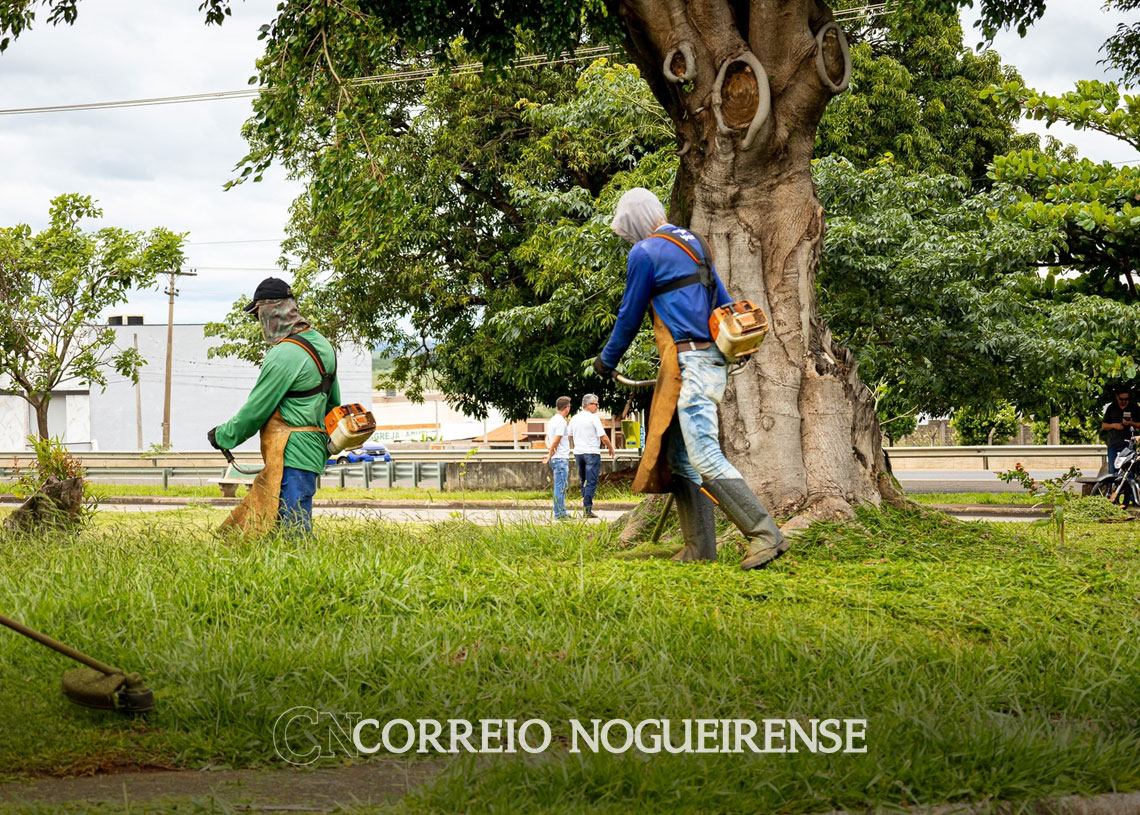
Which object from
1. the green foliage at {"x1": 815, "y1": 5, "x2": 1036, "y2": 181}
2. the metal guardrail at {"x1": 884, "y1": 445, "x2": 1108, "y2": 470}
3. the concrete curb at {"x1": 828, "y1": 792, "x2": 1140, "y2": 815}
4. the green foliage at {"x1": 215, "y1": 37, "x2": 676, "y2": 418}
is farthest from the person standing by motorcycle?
the concrete curb at {"x1": 828, "y1": 792, "x2": 1140, "y2": 815}

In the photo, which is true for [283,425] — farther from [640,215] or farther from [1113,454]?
[1113,454]

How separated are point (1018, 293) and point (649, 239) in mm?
11874

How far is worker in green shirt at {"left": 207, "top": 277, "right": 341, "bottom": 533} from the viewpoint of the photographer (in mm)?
7223

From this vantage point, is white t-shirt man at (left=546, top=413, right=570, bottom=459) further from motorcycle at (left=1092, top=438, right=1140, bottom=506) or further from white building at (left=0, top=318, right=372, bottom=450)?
white building at (left=0, top=318, right=372, bottom=450)

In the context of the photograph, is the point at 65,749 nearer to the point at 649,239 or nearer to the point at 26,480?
the point at 649,239

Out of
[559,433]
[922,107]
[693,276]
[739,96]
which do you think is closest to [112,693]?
[693,276]

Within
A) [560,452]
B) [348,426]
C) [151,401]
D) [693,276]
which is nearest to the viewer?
[693,276]

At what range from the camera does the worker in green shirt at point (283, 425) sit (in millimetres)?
7223

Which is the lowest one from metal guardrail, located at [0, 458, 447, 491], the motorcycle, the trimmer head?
metal guardrail, located at [0, 458, 447, 491]

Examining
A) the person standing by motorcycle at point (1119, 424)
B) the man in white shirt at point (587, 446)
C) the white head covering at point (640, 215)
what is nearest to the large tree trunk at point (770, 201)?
the white head covering at point (640, 215)

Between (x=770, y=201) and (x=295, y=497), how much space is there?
11.9ft

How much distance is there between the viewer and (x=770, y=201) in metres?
7.70

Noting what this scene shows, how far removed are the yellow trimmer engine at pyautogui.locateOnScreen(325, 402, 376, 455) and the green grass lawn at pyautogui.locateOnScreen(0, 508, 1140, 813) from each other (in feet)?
2.55

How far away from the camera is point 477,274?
2362 centimetres
